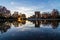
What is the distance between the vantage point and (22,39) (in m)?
11.9

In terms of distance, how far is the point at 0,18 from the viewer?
6153cm

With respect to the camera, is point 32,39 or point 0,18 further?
point 0,18

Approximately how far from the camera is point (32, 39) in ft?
39.2

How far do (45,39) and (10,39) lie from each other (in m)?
2.66

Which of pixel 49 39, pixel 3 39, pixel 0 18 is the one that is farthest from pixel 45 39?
pixel 0 18

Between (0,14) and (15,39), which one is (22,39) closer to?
(15,39)

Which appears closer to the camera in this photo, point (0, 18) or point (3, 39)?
point (3, 39)

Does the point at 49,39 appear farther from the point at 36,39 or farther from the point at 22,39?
the point at 22,39

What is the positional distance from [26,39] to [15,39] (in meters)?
0.83

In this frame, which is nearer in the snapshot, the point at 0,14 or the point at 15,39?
the point at 15,39

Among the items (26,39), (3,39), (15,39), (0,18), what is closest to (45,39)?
(26,39)

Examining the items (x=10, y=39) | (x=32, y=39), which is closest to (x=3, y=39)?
(x=10, y=39)

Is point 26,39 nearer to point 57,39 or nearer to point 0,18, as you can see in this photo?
point 57,39

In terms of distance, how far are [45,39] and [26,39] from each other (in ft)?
4.76
